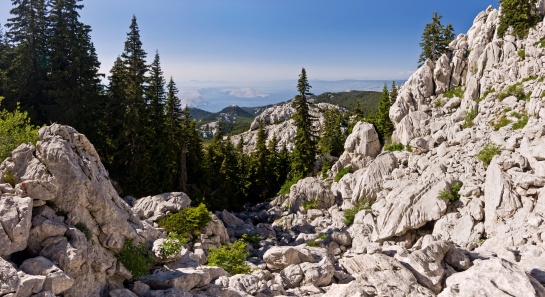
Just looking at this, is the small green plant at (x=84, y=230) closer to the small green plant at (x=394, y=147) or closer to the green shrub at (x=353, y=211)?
the green shrub at (x=353, y=211)

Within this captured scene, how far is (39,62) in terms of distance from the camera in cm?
3684

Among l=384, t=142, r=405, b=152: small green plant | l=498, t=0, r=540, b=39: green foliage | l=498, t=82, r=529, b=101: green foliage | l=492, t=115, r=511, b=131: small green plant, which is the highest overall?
l=498, t=0, r=540, b=39: green foliage

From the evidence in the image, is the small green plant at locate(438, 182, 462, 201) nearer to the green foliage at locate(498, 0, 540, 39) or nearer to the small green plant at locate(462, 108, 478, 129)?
the small green plant at locate(462, 108, 478, 129)

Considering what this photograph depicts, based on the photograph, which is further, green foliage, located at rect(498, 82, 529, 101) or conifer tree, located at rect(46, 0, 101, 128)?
conifer tree, located at rect(46, 0, 101, 128)

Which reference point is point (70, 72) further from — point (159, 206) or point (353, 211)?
point (353, 211)

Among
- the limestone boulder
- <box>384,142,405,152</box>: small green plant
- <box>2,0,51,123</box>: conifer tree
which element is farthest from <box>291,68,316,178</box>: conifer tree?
<box>2,0,51,123</box>: conifer tree

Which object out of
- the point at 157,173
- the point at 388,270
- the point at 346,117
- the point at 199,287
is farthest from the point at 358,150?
the point at 346,117

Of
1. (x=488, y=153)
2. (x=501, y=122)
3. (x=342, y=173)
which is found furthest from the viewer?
(x=342, y=173)

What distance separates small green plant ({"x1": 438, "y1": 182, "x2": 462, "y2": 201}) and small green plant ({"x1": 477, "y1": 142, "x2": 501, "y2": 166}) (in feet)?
10.3

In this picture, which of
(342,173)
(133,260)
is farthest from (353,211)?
(133,260)

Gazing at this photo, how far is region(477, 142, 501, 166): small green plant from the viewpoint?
27719 millimetres

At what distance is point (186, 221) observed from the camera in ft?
90.1

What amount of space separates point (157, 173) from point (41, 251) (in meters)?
27.1

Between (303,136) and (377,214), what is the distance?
2402 centimetres
